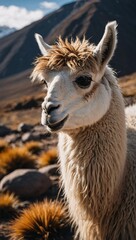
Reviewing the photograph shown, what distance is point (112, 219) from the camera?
404 centimetres

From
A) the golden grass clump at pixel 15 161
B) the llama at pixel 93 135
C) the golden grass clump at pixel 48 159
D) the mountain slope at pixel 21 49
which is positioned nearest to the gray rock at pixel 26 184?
the golden grass clump at pixel 15 161

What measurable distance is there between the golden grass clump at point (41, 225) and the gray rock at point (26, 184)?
1166 millimetres

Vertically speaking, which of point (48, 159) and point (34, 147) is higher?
point (34, 147)

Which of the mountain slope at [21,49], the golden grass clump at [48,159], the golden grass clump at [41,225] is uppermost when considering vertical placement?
the mountain slope at [21,49]

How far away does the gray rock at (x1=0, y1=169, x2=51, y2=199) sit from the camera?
741cm

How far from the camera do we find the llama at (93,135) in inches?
149

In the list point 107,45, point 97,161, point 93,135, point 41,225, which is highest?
point 107,45

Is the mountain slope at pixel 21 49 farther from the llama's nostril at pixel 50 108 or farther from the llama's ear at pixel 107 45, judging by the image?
the llama's nostril at pixel 50 108

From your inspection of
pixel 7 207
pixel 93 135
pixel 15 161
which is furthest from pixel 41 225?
pixel 15 161

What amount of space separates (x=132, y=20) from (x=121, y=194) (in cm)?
12677

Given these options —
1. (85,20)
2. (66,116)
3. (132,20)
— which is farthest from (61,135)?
(132,20)

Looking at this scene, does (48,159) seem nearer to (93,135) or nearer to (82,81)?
(93,135)

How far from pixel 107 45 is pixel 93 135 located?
892mm

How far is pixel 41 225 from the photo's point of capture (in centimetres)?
609
